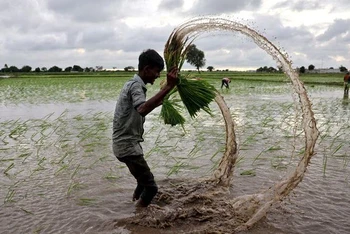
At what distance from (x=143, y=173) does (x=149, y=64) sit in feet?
3.47

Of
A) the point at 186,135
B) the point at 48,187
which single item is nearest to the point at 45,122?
the point at 186,135

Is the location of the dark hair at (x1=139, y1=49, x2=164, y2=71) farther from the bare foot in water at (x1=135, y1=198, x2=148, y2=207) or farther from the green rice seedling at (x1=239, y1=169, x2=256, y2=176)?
the green rice seedling at (x1=239, y1=169, x2=256, y2=176)

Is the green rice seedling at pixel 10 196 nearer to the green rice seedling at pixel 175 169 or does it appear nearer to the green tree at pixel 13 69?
the green rice seedling at pixel 175 169

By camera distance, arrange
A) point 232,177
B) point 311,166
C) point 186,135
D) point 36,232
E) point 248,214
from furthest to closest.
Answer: point 186,135 < point 311,166 < point 232,177 < point 248,214 < point 36,232

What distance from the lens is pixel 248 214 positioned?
368 cm

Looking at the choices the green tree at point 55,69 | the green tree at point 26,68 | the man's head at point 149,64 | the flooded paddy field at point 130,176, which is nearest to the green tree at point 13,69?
the green tree at point 26,68

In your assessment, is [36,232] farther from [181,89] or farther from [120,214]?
[181,89]

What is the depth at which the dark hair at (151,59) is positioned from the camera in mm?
3150

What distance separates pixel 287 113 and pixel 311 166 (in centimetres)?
616

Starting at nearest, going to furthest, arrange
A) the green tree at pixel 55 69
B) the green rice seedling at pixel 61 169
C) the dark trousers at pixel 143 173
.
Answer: the dark trousers at pixel 143 173 → the green rice seedling at pixel 61 169 → the green tree at pixel 55 69

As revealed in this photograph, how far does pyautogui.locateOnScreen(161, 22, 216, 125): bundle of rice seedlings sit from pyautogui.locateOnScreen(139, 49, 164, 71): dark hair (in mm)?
234

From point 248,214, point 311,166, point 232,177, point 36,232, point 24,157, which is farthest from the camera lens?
point 24,157

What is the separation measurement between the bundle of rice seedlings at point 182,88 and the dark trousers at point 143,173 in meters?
0.81

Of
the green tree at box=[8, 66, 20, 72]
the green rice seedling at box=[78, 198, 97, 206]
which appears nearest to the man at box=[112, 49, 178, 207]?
the green rice seedling at box=[78, 198, 97, 206]
